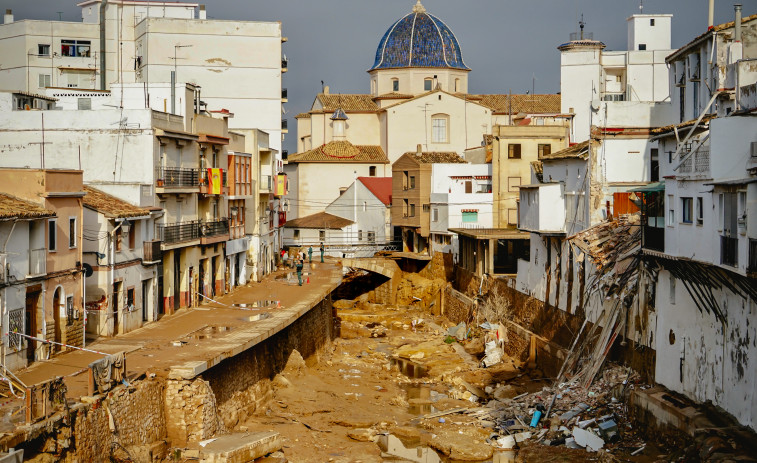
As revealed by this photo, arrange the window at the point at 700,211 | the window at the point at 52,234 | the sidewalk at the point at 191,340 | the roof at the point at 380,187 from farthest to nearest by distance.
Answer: the roof at the point at 380,187, the window at the point at 52,234, the sidewalk at the point at 191,340, the window at the point at 700,211

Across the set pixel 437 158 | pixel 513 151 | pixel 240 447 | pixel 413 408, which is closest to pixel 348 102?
pixel 437 158

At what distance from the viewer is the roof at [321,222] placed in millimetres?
74438

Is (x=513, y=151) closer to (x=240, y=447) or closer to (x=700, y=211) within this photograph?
(x=700, y=211)

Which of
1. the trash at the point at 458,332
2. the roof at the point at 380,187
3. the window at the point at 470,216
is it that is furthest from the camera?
the roof at the point at 380,187

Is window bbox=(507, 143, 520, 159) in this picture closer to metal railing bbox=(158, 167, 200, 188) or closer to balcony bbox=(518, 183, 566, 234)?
balcony bbox=(518, 183, 566, 234)

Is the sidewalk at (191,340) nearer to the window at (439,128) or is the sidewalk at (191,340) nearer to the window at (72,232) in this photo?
the window at (72,232)

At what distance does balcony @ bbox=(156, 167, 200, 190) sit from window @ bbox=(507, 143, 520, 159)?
2302 cm

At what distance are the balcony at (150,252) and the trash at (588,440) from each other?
16759 mm

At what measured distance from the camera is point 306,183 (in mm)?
83688

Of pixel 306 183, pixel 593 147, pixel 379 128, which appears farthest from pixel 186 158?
pixel 379 128

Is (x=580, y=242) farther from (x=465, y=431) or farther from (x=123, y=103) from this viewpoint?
(x=123, y=103)

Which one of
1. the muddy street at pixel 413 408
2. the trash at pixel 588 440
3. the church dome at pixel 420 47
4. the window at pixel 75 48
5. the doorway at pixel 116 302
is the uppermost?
the church dome at pixel 420 47

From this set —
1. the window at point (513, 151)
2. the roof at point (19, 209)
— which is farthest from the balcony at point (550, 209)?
the roof at point (19, 209)

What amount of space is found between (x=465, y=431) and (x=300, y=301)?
42.6 ft
